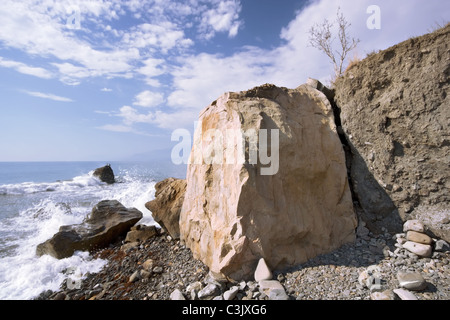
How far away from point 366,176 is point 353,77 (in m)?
2.19

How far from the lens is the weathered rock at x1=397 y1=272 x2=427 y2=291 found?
2.95 m

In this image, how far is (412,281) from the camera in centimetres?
298

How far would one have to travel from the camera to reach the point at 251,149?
381 centimetres

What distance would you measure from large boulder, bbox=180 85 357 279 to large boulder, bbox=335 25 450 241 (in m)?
0.57

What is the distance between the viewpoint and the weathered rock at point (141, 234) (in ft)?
19.7

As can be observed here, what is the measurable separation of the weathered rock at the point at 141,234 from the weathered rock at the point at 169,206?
329 millimetres

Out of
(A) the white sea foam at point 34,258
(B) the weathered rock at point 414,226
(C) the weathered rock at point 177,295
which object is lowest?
(A) the white sea foam at point 34,258

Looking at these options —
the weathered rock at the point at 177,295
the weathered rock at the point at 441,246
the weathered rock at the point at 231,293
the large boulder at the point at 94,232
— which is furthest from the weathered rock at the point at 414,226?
the large boulder at the point at 94,232

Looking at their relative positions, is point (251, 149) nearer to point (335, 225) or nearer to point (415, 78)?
point (335, 225)

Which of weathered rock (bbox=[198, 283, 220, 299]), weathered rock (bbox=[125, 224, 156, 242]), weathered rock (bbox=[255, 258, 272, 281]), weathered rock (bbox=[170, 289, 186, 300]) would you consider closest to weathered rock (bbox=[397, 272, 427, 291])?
weathered rock (bbox=[255, 258, 272, 281])

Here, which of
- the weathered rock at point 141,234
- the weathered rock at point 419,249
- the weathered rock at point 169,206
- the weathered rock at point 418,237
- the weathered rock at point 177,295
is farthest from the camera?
the weathered rock at point 141,234

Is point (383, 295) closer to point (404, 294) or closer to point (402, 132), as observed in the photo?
point (404, 294)

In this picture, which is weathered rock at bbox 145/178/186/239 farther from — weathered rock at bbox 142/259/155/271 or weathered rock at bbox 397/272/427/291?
weathered rock at bbox 397/272/427/291

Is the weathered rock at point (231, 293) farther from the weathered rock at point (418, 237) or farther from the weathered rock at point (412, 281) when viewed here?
the weathered rock at point (418, 237)
